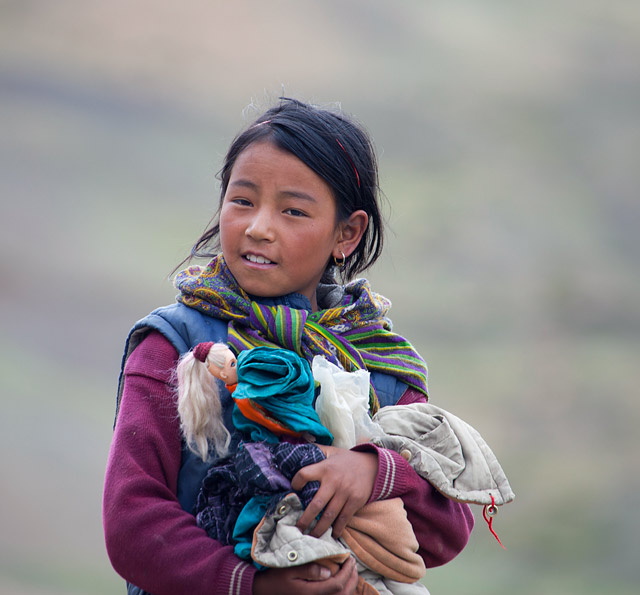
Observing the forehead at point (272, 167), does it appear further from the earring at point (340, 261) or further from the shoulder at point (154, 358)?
the shoulder at point (154, 358)

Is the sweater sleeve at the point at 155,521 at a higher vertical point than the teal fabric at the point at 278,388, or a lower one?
lower

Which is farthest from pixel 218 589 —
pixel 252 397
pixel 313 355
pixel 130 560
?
pixel 313 355

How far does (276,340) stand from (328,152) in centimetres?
36

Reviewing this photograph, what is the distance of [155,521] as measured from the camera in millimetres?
1096

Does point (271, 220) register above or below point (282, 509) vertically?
above

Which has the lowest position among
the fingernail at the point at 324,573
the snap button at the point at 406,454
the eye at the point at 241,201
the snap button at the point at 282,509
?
the fingernail at the point at 324,573

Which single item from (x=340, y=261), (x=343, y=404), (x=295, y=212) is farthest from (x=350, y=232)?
(x=343, y=404)

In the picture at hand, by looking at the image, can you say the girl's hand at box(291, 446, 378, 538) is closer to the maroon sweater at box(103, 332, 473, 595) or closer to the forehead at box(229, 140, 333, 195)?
the maroon sweater at box(103, 332, 473, 595)

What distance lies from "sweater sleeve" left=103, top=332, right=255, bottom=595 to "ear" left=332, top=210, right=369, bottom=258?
0.48 meters

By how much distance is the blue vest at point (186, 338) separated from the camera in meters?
1.21

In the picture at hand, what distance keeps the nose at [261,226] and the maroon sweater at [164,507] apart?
236 millimetres

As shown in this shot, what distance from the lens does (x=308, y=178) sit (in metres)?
1.38

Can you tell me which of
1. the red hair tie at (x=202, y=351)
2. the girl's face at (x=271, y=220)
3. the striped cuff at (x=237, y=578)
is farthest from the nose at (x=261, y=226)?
the striped cuff at (x=237, y=578)

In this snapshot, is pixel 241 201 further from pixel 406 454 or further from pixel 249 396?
pixel 406 454
